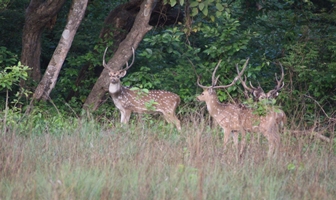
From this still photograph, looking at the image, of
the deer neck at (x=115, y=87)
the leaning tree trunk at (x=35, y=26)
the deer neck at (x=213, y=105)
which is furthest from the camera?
the deer neck at (x=115, y=87)

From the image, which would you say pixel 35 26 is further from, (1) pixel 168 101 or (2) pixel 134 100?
(1) pixel 168 101

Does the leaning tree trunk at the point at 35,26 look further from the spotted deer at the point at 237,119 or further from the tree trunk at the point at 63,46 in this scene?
the spotted deer at the point at 237,119

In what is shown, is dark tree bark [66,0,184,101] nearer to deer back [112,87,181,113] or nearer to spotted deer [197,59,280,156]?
deer back [112,87,181,113]

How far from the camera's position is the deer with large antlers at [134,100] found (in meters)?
12.5

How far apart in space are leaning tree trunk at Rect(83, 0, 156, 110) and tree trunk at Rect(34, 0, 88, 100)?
803 mm

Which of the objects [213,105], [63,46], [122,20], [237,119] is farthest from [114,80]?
[237,119]

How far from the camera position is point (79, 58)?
13406mm

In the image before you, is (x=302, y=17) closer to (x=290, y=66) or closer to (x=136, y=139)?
(x=290, y=66)

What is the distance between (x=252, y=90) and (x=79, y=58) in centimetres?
409

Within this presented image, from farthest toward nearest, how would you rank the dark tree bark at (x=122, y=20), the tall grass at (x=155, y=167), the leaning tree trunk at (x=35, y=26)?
the dark tree bark at (x=122, y=20), the leaning tree trunk at (x=35, y=26), the tall grass at (x=155, y=167)

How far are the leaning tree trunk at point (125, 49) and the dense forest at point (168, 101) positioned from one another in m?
0.02

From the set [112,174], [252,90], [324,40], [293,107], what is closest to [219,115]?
[252,90]

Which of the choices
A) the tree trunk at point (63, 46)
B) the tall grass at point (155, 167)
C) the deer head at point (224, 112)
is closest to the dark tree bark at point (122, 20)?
the tree trunk at point (63, 46)

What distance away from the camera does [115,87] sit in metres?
12.7
